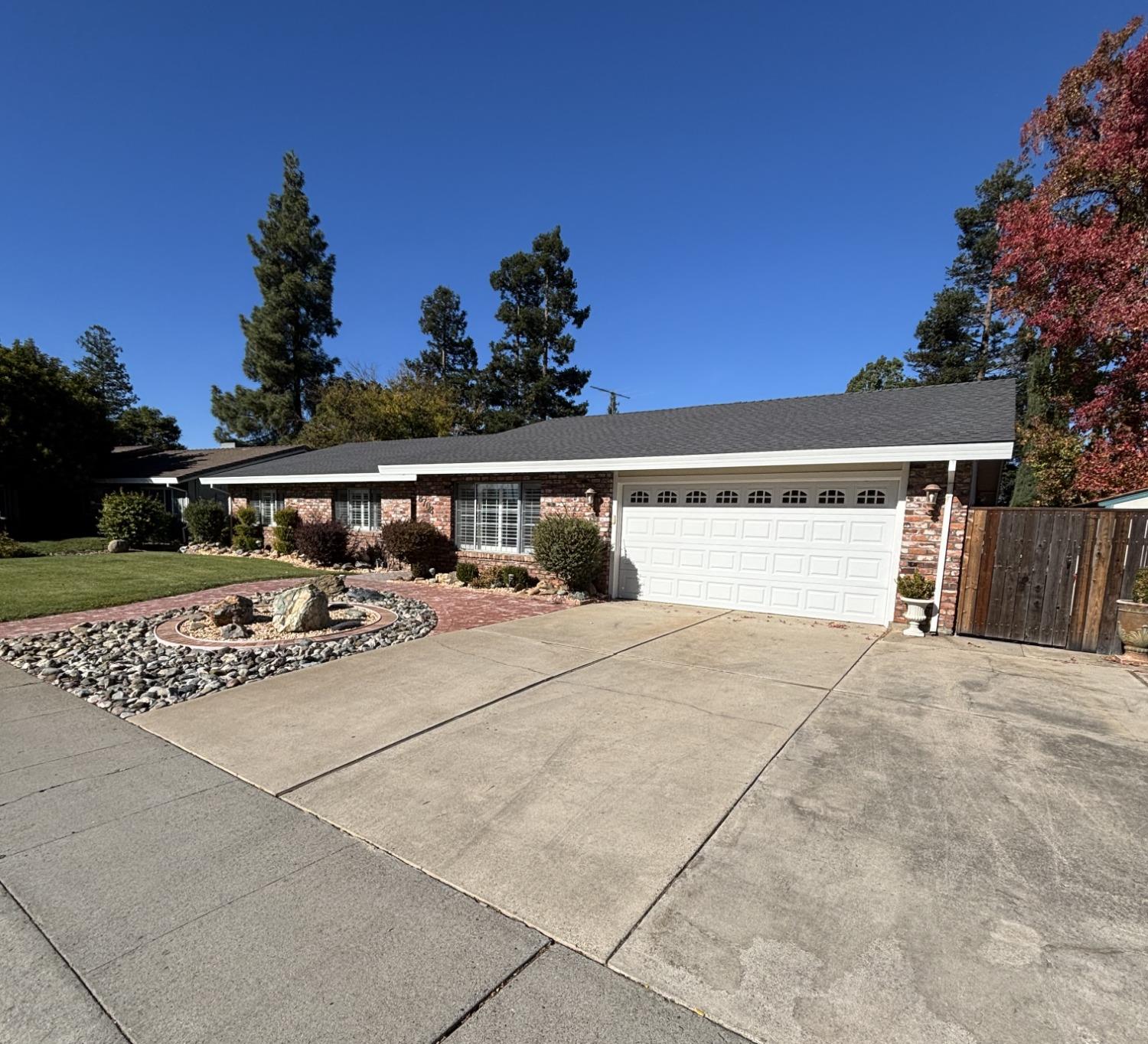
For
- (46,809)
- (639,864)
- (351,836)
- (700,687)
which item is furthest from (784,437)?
(46,809)

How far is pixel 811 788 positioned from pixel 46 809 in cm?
464

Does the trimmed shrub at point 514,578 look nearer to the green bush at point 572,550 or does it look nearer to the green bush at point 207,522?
the green bush at point 572,550

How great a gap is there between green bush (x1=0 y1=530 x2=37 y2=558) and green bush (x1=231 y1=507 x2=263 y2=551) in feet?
16.1

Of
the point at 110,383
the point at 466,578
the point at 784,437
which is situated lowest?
the point at 466,578

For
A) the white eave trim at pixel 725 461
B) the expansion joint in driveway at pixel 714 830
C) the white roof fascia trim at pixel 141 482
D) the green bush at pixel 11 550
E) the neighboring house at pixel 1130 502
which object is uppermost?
the white eave trim at pixel 725 461

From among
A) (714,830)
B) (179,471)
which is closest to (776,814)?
(714,830)

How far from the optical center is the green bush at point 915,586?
7.82 meters

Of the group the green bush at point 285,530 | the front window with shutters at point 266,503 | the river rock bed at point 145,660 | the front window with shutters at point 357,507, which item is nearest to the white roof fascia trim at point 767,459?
the front window with shutters at point 357,507

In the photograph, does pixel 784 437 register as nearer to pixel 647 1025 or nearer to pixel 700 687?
pixel 700 687

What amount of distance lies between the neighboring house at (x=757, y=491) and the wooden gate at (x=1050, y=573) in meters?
A: 0.31

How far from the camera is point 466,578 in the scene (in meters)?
12.1

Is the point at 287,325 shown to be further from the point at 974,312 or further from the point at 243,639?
the point at 974,312

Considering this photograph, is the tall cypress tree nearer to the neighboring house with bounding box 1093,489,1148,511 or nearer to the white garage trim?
the white garage trim

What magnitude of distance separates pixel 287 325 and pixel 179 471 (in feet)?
54.5
